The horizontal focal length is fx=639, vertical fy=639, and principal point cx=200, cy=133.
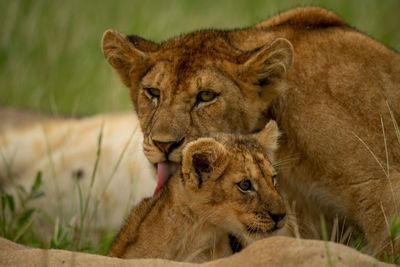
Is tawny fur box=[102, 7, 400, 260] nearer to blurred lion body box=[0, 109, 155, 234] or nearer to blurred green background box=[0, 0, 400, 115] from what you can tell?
blurred lion body box=[0, 109, 155, 234]

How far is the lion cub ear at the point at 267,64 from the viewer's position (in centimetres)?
379

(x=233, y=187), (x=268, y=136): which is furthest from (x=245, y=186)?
(x=268, y=136)

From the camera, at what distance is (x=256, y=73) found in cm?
390

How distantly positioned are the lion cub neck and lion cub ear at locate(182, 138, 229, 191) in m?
0.09

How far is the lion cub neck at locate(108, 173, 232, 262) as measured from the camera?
11.1 feet

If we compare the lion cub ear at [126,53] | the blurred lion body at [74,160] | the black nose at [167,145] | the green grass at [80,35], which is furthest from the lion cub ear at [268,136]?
the green grass at [80,35]

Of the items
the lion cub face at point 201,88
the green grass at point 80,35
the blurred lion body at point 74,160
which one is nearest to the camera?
the lion cub face at point 201,88

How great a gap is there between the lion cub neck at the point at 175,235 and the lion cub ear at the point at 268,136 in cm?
50

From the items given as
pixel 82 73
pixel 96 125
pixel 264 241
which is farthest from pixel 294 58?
pixel 82 73

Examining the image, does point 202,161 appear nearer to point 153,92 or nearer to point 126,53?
point 153,92

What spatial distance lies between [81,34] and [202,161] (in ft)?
23.2

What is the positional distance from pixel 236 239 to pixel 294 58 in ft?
4.07

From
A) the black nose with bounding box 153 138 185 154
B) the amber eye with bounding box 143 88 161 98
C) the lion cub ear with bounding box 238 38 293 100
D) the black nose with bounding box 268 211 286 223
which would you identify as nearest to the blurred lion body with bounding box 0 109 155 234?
the amber eye with bounding box 143 88 161 98

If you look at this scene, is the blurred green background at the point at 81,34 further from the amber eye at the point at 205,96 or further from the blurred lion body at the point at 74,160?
the amber eye at the point at 205,96
